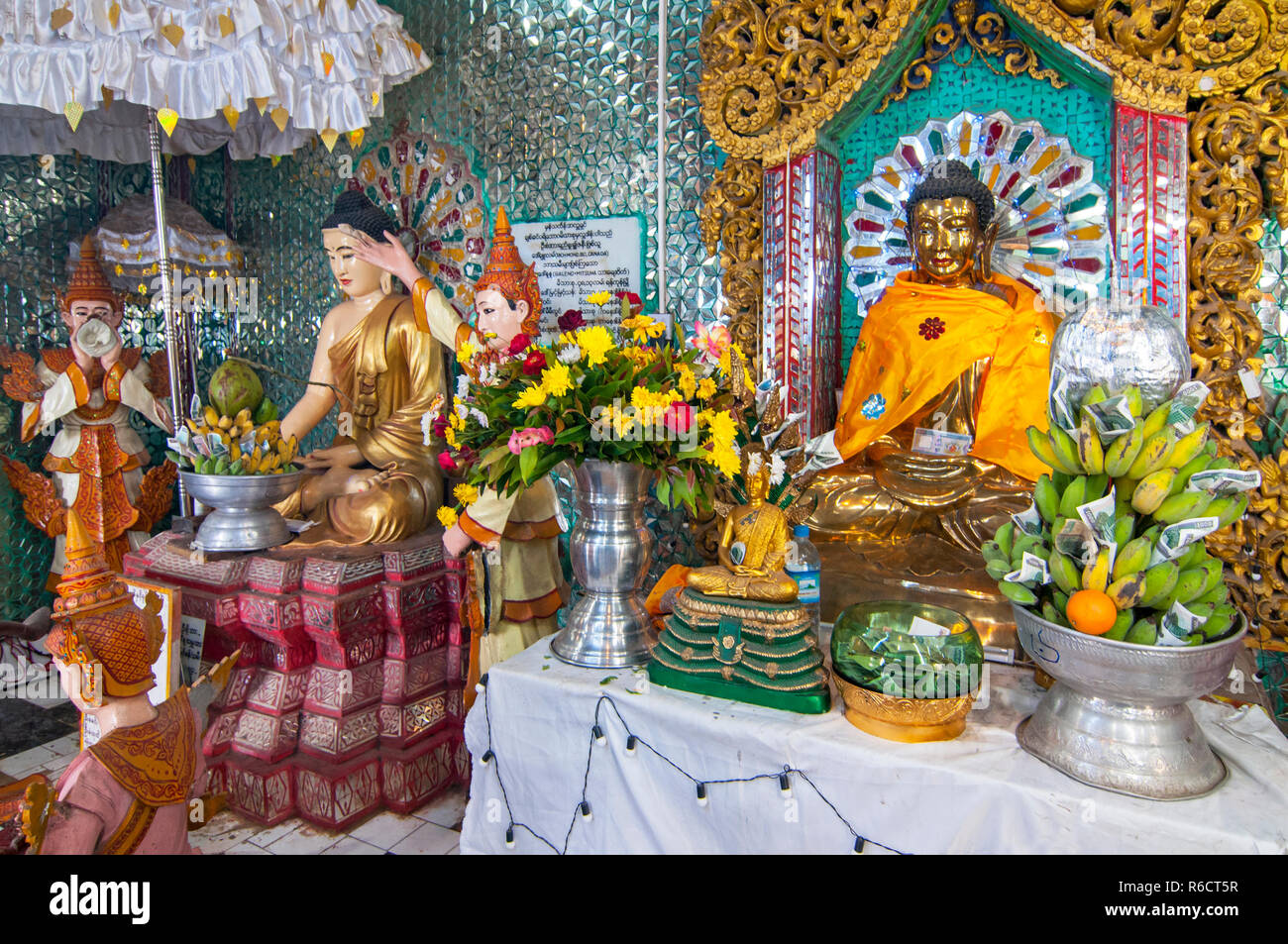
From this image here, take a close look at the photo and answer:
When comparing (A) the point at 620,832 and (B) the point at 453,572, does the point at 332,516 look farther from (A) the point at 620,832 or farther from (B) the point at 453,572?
(A) the point at 620,832

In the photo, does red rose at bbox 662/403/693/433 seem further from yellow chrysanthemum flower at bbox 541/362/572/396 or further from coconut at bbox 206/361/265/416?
coconut at bbox 206/361/265/416

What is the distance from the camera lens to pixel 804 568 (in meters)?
2.23

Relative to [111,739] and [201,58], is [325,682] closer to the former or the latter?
[111,739]

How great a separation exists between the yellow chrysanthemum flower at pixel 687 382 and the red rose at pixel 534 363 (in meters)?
0.35

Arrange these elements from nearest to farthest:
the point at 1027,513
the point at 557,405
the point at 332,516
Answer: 1. the point at 1027,513
2. the point at 557,405
3. the point at 332,516

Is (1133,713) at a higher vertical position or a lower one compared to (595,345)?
lower

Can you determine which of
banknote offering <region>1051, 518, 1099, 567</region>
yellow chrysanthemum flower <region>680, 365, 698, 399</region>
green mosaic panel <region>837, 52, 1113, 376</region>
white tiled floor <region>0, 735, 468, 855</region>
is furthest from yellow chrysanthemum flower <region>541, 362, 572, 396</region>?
green mosaic panel <region>837, 52, 1113, 376</region>

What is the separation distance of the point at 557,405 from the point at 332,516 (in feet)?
5.83

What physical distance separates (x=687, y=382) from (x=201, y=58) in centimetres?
258

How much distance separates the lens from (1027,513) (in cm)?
171

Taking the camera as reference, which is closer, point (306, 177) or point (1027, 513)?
point (1027, 513)

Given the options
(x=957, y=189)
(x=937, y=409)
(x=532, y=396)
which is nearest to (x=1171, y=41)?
(x=957, y=189)

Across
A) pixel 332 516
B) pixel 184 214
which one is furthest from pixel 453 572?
pixel 184 214

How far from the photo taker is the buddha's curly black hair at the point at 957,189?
10.0 ft
